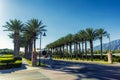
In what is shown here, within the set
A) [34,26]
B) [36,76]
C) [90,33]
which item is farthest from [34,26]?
[36,76]

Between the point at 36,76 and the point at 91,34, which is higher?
the point at 91,34

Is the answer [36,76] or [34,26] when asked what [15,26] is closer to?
[34,26]

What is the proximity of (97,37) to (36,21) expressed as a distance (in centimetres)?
2394

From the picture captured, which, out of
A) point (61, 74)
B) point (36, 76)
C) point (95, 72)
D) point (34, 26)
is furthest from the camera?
point (34, 26)

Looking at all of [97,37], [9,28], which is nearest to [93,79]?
[9,28]

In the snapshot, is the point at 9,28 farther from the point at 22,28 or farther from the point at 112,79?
the point at 112,79

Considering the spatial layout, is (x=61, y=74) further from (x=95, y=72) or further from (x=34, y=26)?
(x=34, y=26)

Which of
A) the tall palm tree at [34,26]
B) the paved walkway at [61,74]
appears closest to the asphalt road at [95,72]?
the paved walkway at [61,74]

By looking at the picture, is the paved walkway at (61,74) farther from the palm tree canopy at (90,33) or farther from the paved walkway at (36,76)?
the palm tree canopy at (90,33)

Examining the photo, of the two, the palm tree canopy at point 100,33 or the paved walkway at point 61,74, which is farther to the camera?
the palm tree canopy at point 100,33

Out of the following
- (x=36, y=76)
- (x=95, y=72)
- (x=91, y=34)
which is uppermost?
(x=91, y=34)

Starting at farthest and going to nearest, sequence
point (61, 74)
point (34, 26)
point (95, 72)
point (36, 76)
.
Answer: point (34, 26)
point (95, 72)
point (61, 74)
point (36, 76)

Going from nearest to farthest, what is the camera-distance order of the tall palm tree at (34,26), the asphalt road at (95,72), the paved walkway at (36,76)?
1. the asphalt road at (95,72)
2. the paved walkway at (36,76)
3. the tall palm tree at (34,26)

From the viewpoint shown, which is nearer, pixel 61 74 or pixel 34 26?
pixel 61 74
